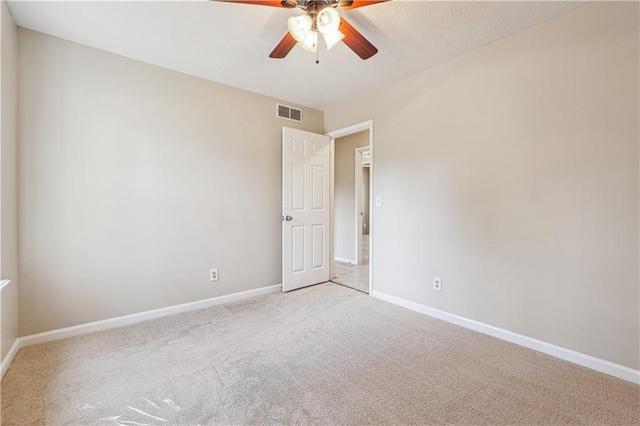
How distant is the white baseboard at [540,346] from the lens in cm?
177

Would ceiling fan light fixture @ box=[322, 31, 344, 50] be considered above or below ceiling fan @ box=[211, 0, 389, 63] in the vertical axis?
below

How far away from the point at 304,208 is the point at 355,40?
7.04 ft

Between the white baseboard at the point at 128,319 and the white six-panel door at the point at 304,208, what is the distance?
20.4 inches

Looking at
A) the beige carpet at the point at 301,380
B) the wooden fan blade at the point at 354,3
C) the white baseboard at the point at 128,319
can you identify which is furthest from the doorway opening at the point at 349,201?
the wooden fan blade at the point at 354,3

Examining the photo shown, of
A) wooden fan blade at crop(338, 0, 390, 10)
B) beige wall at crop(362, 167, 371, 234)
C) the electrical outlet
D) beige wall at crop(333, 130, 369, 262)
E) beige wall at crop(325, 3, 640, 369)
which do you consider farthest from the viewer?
beige wall at crop(362, 167, 371, 234)

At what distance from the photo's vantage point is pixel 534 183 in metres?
2.12

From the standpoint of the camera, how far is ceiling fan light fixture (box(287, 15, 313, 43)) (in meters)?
1.68

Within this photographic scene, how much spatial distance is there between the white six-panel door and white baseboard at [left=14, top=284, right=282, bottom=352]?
518 mm

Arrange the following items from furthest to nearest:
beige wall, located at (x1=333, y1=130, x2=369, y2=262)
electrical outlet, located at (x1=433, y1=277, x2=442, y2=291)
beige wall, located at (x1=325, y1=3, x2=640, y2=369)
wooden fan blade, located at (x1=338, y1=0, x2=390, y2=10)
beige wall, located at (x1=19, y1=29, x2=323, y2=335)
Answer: beige wall, located at (x1=333, y1=130, x2=369, y2=262), electrical outlet, located at (x1=433, y1=277, x2=442, y2=291), beige wall, located at (x1=19, y1=29, x2=323, y2=335), beige wall, located at (x1=325, y1=3, x2=640, y2=369), wooden fan blade, located at (x1=338, y1=0, x2=390, y2=10)

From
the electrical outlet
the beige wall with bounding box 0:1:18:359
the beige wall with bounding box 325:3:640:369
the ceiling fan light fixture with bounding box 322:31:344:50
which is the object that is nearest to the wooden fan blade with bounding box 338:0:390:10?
the ceiling fan light fixture with bounding box 322:31:344:50

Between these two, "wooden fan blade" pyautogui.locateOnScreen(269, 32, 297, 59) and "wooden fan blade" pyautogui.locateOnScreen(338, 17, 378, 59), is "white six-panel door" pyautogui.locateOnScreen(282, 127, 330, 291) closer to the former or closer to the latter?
"wooden fan blade" pyautogui.locateOnScreen(269, 32, 297, 59)

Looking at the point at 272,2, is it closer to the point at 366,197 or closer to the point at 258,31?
the point at 258,31

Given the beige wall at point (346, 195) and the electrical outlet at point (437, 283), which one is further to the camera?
the beige wall at point (346, 195)

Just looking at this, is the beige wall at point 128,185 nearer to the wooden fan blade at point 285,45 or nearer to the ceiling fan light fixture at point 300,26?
the wooden fan blade at point 285,45
